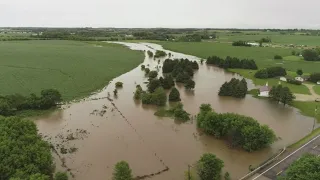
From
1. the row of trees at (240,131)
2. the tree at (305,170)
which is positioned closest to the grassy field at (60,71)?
the row of trees at (240,131)

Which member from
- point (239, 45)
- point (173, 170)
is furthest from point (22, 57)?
point (239, 45)

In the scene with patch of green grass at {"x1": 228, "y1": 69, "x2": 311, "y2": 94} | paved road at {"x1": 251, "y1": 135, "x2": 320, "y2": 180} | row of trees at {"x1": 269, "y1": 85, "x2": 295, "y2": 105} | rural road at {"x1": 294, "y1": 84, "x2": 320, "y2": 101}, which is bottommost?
paved road at {"x1": 251, "y1": 135, "x2": 320, "y2": 180}

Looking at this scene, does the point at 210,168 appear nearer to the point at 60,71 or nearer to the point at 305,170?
the point at 305,170

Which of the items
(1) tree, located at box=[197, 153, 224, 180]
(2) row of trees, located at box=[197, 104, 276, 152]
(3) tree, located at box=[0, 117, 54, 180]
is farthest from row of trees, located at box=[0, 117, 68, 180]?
(2) row of trees, located at box=[197, 104, 276, 152]

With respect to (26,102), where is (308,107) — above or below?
below

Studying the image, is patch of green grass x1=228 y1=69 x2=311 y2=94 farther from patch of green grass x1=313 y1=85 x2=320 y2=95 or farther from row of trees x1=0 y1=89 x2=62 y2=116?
row of trees x1=0 y1=89 x2=62 y2=116

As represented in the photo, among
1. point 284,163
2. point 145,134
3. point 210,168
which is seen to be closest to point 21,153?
point 145,134
